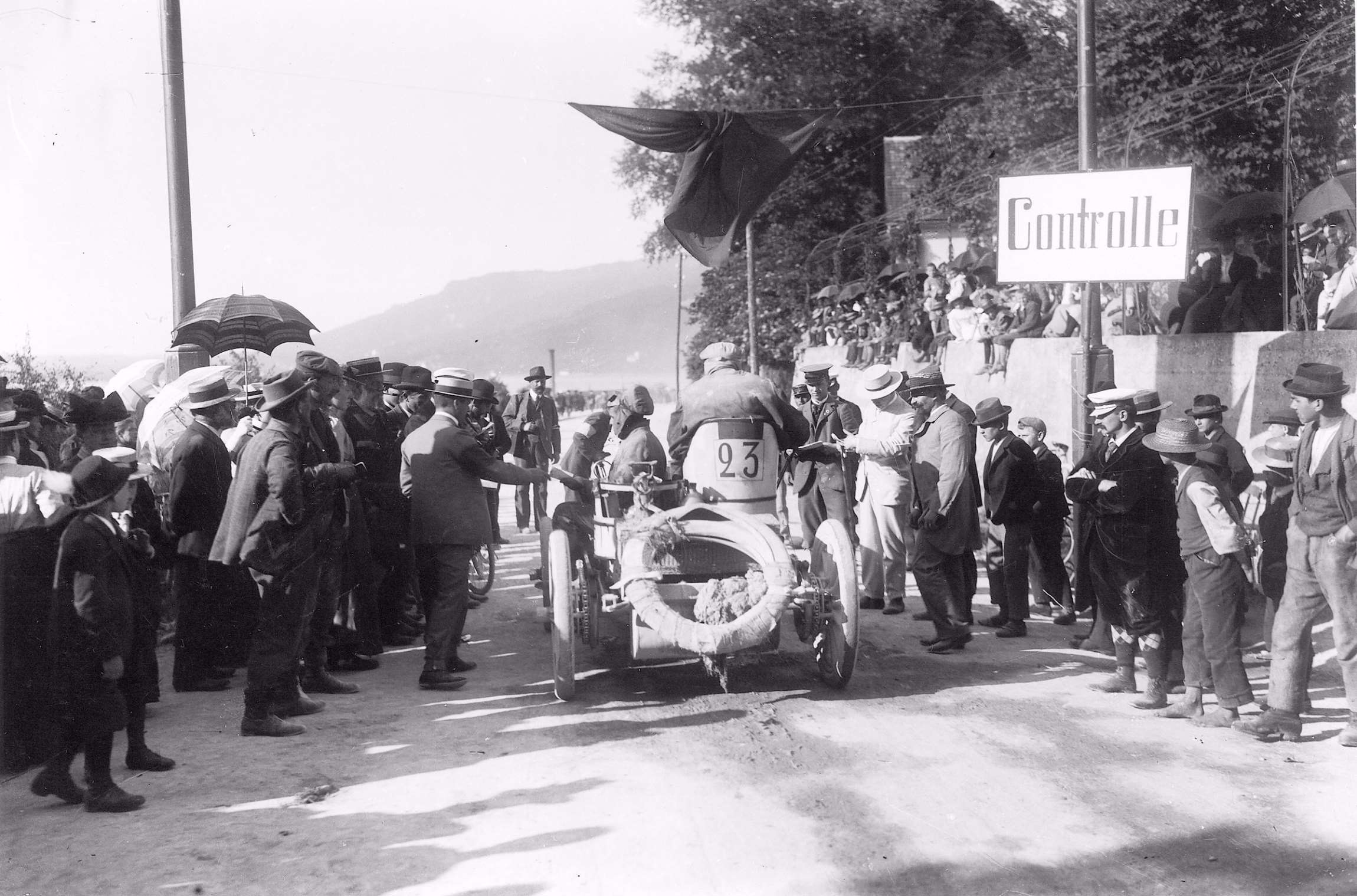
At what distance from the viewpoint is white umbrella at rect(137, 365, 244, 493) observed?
787 cm

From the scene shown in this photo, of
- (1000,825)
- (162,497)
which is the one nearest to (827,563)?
(1000,825)

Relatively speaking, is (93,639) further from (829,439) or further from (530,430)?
(530,430)

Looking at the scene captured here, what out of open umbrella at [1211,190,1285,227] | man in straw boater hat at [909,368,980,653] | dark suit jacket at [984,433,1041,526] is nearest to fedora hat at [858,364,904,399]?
man in straw boater hat at [909,368,980,653]

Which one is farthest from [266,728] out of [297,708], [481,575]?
[481,575]

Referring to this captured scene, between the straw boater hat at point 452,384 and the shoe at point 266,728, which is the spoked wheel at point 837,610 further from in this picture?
the shoe at point 266,728

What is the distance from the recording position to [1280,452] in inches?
268

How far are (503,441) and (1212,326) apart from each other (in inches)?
276

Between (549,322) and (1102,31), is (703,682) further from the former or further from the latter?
(549,322)

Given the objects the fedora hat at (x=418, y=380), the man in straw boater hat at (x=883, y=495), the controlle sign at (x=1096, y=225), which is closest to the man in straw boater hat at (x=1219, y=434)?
the man in straw boater hat at (x=883, y=495)

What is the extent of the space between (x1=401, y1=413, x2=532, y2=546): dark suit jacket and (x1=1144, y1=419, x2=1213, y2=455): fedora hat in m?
3.54

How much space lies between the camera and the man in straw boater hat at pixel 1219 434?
24.8 feet

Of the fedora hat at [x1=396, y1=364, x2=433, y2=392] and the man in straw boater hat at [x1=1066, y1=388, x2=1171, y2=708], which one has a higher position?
the fedora hat at [x1=396, y1=364, x2=433, y2=392]

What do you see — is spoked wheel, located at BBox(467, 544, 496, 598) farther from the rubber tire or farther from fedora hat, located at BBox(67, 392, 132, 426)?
fedora hat, located at BBox(67, 392, 132, 426)

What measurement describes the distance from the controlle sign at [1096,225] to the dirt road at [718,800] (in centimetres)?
370
